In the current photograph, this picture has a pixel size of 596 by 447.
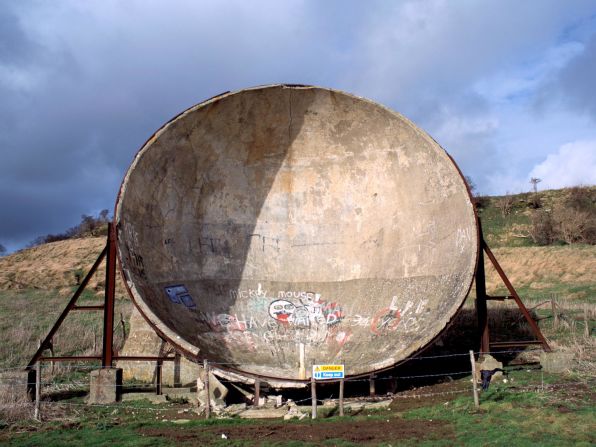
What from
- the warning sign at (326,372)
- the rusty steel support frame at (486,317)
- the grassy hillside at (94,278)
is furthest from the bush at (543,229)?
the warning sign at (326,372)

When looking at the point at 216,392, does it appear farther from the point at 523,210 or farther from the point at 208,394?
the point at 523,210

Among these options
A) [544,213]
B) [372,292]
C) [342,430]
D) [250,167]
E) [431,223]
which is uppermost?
[544,213]

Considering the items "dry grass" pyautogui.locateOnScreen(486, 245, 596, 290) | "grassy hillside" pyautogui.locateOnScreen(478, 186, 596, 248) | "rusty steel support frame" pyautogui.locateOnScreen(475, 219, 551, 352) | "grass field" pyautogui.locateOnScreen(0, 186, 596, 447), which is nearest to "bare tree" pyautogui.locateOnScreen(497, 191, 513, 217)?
"grassy hillside" pyautogui.locateOnScreen(478, 186, 596, 248)

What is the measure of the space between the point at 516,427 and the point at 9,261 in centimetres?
3508

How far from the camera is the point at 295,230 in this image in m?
11.6

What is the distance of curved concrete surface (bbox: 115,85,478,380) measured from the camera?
32.2 ft

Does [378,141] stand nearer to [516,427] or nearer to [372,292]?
[372,292]

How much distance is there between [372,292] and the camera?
10.8m

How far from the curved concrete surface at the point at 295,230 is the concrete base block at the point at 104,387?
1.45 metres

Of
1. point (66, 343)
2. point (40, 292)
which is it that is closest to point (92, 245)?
point (40, 292)

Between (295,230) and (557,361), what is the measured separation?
17.3ft

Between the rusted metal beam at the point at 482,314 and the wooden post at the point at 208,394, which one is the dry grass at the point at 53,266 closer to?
the wooden post at the point at 208,394

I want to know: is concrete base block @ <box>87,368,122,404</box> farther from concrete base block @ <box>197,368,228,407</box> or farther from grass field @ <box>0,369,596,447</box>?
concrete base block @ <box>197,368,228,407</box>

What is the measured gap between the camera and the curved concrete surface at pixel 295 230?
982 cm
